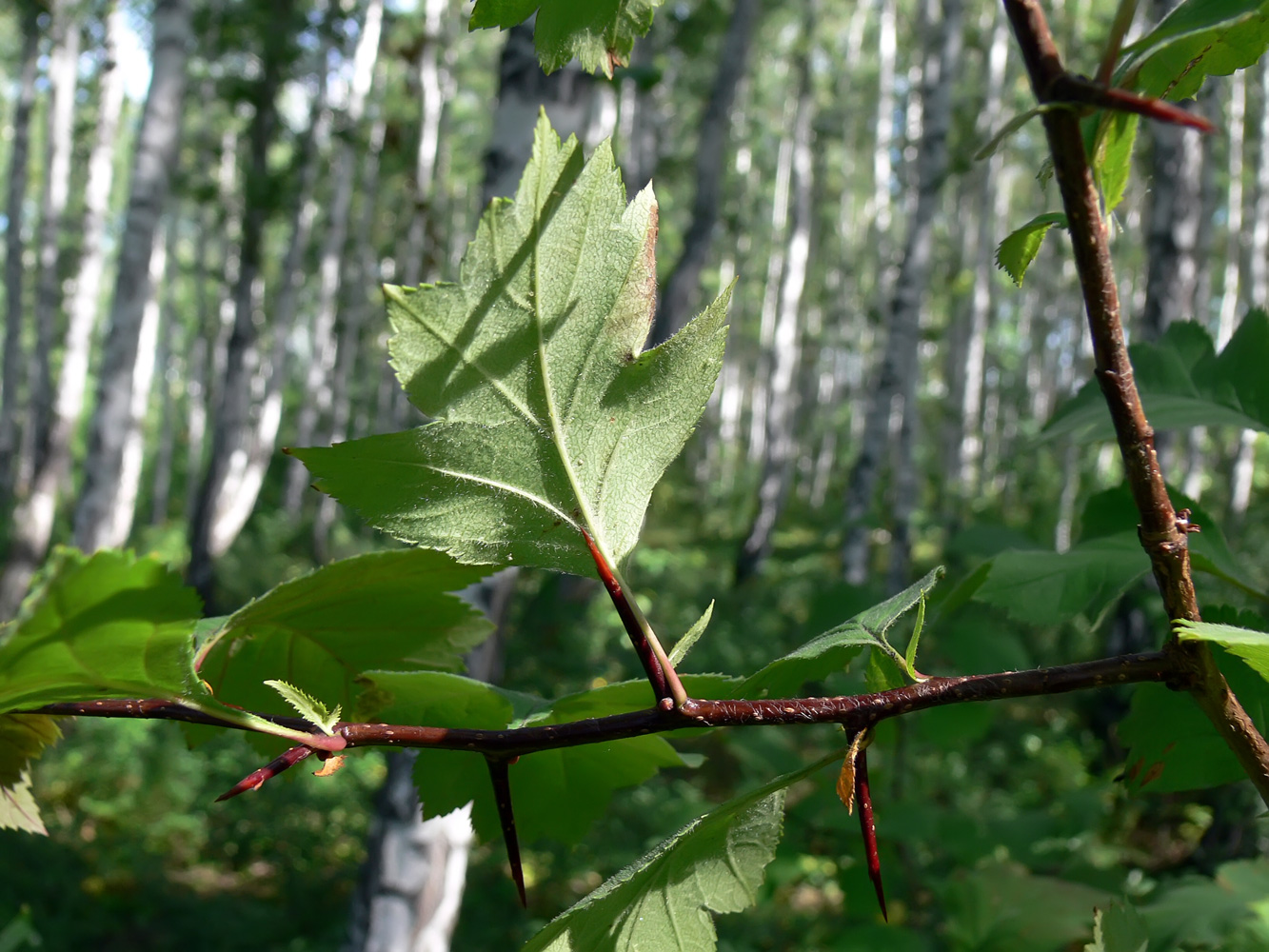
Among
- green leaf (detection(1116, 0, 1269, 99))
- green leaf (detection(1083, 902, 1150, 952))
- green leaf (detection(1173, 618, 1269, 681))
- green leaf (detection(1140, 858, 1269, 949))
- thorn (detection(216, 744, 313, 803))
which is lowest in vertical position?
green leaf (detection(1140, 858, 1269, 949))

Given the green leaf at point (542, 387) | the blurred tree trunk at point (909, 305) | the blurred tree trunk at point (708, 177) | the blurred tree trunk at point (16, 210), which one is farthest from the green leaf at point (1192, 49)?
the blurred tree trunk at point (16, 210)

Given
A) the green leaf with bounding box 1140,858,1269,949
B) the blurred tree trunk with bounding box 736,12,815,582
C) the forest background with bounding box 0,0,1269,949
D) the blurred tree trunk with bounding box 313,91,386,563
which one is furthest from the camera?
the blurred tree trunk with bounding box 313,91,386,563

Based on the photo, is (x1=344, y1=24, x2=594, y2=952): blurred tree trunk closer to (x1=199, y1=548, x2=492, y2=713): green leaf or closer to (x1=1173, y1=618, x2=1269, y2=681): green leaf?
(x1=199, y1=548, x2=492, y2=713): green leaf

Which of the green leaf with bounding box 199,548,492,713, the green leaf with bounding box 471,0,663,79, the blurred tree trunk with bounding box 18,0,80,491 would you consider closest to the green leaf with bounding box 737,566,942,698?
the green leaf with bounding box 199,548,492,713

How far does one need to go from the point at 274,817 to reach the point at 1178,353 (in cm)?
507

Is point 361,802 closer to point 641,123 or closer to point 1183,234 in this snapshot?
point 1183,234

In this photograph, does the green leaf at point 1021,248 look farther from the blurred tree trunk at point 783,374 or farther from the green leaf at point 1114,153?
the blurred tree trunk at point 783,374

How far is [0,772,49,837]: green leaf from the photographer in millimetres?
343

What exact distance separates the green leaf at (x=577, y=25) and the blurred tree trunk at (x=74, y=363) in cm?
615

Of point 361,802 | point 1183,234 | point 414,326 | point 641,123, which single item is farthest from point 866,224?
point 414,326

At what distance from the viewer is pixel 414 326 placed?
0.31 meters

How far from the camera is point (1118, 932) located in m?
0.33

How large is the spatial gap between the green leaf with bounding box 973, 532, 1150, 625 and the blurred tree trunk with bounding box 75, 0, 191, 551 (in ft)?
17.9

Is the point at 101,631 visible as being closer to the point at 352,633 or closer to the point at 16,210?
the point at 352,633
